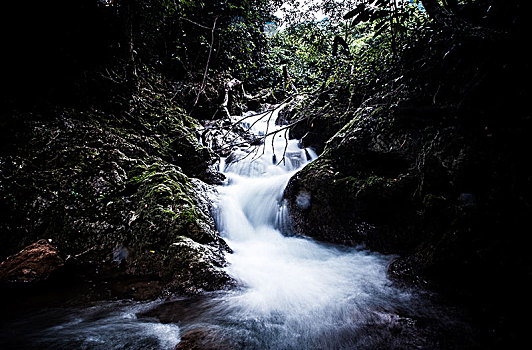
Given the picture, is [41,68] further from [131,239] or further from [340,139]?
[340,139]

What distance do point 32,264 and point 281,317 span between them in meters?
3.38

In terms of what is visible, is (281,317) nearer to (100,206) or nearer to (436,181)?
(436,181)

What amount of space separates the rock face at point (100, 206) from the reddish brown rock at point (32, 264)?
0.22 m

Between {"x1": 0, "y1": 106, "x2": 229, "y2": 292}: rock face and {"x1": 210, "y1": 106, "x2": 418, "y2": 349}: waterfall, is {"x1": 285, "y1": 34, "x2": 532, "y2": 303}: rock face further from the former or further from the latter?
{"x1": 0, "y1": 106, "x2": 229, "y2": 292}: rock face

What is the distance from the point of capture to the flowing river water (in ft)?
5.88

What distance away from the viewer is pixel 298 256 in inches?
166

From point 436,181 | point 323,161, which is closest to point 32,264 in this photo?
point 323,161

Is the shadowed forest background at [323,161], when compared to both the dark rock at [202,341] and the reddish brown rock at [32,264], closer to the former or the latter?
the reddish brown rock at [32,264]

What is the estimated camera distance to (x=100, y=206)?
370cm

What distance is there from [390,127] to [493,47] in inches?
98.6

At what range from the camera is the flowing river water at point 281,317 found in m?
1.79

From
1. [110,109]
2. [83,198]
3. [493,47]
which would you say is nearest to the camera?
[493,47]

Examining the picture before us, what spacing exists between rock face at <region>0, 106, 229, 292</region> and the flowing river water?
1.51 feet

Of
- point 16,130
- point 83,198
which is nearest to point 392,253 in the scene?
point 83,198
